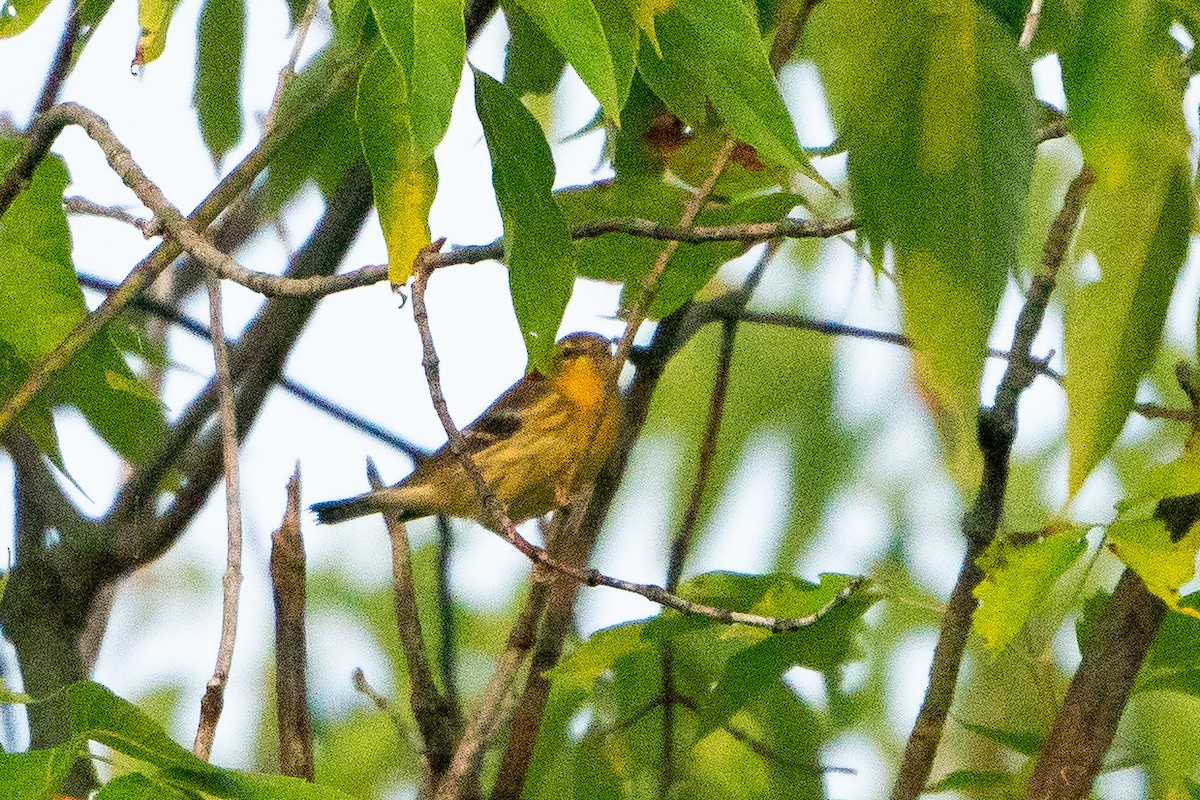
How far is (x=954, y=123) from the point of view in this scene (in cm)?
141

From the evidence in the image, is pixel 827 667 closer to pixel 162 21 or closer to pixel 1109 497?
pixel 162 21

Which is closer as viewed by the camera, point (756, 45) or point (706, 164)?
point (756, 45)

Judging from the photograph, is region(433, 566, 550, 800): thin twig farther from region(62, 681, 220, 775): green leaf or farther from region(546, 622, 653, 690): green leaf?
region(62, 681, 220, 775): green leaf

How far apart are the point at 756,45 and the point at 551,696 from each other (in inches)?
71.6

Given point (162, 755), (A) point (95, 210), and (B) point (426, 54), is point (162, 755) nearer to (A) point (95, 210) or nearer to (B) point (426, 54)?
(B) point (426, 54)

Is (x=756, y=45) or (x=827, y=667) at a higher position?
(x=756, y=45)

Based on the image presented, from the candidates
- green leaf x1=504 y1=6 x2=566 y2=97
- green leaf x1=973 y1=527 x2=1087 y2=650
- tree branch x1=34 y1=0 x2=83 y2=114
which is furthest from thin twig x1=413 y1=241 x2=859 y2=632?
tree branch x1=34 y1=0 x2=83 y2=114

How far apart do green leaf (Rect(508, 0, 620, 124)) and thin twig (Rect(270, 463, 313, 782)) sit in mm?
1388

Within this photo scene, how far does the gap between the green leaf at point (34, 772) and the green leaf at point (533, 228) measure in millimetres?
642

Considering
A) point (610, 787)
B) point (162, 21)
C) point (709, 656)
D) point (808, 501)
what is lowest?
point (610, 787)

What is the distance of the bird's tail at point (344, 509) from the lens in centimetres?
589

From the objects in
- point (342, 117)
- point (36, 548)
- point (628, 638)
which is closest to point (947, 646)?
point (628, 638)

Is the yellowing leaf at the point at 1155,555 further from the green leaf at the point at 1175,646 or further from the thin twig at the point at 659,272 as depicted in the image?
the thin twig at the point at 659,272

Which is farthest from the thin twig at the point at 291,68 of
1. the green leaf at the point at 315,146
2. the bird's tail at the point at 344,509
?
the bird's tail at the point at 344,509
